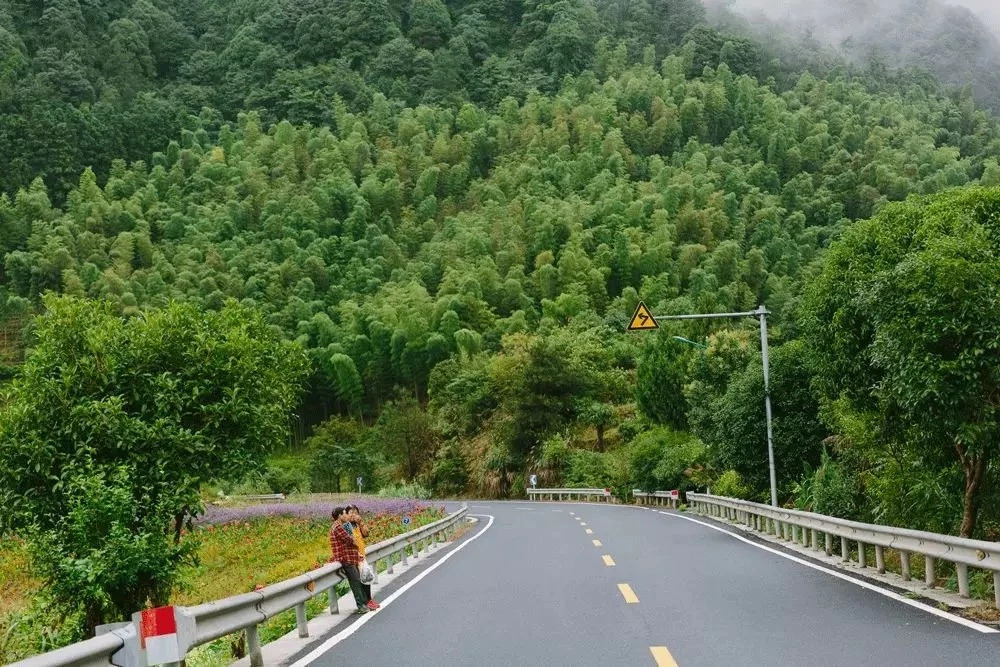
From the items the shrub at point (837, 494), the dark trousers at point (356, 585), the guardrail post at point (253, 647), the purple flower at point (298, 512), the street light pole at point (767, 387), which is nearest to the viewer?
the guardrail post at point (253, 647)

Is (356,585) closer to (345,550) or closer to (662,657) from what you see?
(345,550)

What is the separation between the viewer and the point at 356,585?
42.3 feet

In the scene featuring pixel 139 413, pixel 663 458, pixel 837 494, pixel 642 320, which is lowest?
pixel 837 494

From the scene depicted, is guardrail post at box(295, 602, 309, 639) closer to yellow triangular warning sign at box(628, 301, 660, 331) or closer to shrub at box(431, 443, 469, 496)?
yellow triangular warning sign at box(628, 301, 660, 331)

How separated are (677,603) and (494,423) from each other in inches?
2267

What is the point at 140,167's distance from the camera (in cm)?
15575

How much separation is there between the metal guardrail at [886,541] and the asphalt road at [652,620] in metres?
0.80

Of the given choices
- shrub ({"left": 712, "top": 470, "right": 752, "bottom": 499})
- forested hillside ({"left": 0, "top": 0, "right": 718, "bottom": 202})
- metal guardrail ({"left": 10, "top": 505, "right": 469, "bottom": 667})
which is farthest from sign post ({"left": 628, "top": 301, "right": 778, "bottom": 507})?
forested hillside ({"left": 0, "top": 0, "right": 718, "bottom": 202})

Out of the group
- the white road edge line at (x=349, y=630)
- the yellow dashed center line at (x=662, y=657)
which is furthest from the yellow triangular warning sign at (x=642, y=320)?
the yellow dashed center line at (x=662, y=657)

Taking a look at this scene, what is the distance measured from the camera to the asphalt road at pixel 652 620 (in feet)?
29.4

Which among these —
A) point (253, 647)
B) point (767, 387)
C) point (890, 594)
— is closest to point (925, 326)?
point (890, 594)

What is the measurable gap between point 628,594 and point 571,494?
141 ft

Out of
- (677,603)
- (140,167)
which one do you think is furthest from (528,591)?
(140,167)

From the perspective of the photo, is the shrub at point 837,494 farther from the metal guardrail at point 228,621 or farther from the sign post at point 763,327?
the metal guardrail at point 228,621
